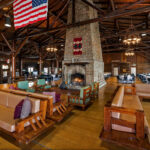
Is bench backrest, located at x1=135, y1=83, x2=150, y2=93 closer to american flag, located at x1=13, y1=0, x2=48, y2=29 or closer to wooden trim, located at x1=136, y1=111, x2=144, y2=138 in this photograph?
wooden trim, located at x1=136, y1=111, x2=144, y2=138

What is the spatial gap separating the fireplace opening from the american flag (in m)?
4.73

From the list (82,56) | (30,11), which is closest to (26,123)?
(30,11)

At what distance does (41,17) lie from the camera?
4016 mm

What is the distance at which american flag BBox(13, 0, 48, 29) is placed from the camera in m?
3.93

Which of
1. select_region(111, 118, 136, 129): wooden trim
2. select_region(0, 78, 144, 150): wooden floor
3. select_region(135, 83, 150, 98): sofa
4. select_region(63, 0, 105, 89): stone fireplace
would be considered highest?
select_region(63, 0, 105, 89): stone fireplace

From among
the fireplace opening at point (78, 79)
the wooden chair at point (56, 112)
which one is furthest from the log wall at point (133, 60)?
the wooden chair at point (56, 112)

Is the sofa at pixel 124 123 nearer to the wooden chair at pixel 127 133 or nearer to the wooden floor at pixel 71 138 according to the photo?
the wooden chair at pixel 127 133

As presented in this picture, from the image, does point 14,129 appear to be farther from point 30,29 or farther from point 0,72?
point 0,72

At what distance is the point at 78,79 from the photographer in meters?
7.73

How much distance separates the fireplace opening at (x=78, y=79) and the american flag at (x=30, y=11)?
473 centimetres

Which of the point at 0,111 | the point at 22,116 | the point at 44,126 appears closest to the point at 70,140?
the point at 44,126

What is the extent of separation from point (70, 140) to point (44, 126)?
672mm

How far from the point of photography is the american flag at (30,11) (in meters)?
3.93

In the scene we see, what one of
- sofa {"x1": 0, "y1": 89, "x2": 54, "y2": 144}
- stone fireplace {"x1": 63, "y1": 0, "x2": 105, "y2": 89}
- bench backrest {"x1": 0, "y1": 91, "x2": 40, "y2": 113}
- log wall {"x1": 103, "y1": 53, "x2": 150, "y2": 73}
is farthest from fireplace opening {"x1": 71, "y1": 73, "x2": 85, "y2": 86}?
log wall {"x1": 103, "y1": 53, "x2": 150, "y2": 73}
